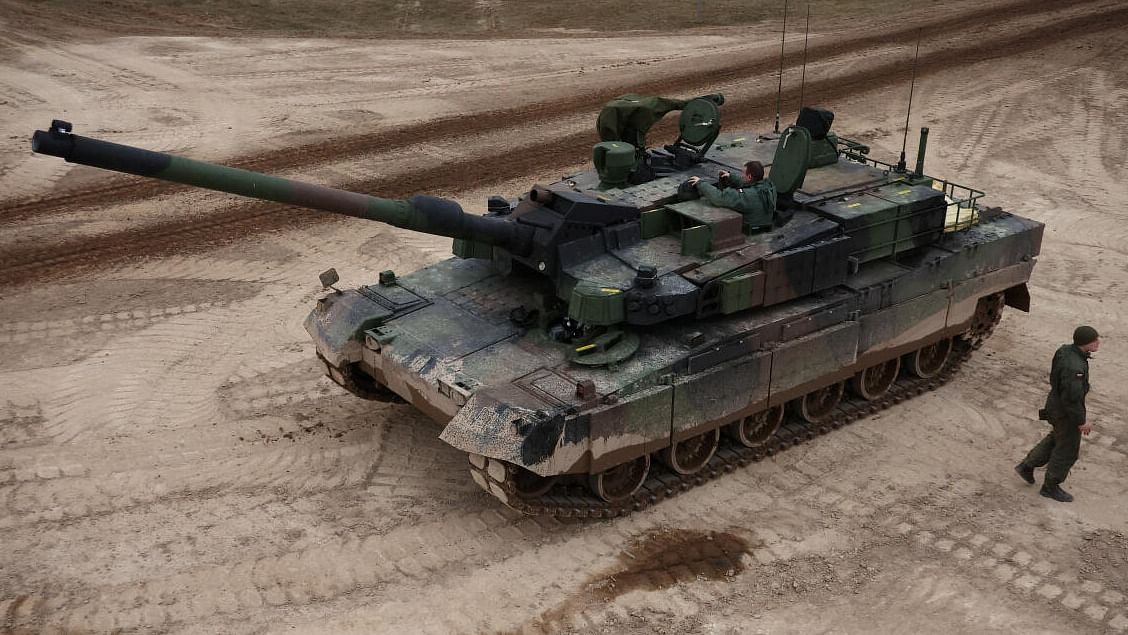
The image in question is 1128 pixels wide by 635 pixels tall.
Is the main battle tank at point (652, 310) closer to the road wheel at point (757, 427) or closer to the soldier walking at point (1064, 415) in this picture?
the road wheel at point (757, 427)

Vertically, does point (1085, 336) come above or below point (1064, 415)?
above

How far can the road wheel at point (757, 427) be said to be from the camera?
11758mm

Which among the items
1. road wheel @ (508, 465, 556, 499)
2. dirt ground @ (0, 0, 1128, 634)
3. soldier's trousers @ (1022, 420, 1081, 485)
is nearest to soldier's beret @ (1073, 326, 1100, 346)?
soldier's trousers @ (1022, 420, 1081, 485)

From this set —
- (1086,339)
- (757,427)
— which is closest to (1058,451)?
(1086,339)

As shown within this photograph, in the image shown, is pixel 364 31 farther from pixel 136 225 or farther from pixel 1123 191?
pixel 1123 191

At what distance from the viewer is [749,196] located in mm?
11477

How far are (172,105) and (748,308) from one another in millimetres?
15466

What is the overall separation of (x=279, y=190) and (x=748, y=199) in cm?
465

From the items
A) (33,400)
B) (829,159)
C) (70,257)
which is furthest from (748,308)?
A: (70,257)

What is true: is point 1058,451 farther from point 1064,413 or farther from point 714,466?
point 714,466

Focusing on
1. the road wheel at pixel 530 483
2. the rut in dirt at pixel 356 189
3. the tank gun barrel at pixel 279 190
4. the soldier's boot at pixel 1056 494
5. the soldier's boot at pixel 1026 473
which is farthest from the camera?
the rut in dirt at pixel 356 189

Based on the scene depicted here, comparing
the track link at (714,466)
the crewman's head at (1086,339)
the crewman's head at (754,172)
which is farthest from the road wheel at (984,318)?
the crewman's head at (754,172)

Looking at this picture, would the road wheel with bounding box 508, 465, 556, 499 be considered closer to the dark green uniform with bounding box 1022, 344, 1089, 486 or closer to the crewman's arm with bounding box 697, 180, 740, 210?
the crewman's arm with bounding box 697, 180, 740, 210

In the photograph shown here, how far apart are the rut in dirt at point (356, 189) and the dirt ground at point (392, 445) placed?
71 mm
